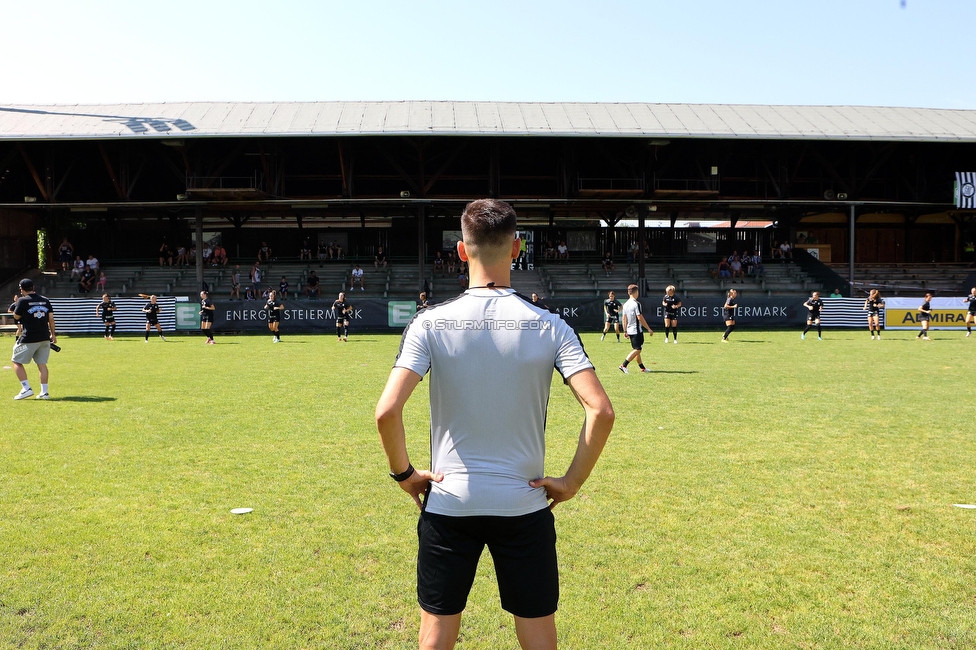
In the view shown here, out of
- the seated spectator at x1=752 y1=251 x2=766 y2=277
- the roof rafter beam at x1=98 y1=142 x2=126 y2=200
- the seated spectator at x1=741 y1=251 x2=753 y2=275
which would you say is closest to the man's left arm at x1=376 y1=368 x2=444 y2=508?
the roof rafter beam at x1=98 y1=142 x2=126 y2=200

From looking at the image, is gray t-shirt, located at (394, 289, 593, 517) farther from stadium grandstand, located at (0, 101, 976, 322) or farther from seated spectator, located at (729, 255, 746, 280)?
seated spectator, located at (729, 255, 746, 280)

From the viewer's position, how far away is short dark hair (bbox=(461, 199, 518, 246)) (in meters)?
2.68

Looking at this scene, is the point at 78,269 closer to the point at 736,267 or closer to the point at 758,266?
the point at 736,267

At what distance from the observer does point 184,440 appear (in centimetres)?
885

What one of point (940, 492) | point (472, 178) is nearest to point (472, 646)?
point (940, 492)

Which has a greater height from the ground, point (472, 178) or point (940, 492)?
point (472, 178)

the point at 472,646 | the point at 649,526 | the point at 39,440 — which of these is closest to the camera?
the point at 472,646

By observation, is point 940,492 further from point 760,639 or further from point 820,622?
point 760,639

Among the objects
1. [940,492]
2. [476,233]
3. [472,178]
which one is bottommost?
[940,492]

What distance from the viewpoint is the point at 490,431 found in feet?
8.76

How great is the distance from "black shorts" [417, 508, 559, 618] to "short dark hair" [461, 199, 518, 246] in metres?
0.98

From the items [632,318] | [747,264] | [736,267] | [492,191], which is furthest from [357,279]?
[632,318]

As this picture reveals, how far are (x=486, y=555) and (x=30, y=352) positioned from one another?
10.3m

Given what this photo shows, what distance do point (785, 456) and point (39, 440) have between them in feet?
27.4
